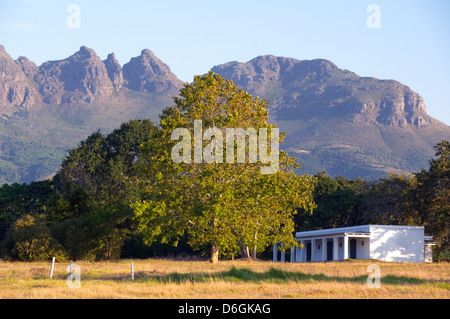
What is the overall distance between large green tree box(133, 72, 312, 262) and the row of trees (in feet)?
0.26

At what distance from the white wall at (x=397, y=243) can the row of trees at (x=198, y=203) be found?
4496 millimetres

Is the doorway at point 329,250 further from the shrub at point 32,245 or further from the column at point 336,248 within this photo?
the shrub at point 32,245

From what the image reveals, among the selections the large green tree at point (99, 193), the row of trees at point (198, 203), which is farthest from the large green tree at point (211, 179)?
the large green tree at point (99, 193)

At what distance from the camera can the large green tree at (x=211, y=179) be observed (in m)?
40.9

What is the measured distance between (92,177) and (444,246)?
48.3 m

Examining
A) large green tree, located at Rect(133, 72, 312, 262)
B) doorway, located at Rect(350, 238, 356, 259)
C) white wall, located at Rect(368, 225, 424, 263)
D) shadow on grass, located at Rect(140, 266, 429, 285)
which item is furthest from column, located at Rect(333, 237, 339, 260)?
shadow on grass, located at Rect(140, 266, 429, 285)

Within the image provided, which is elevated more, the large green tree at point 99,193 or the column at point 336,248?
the large green tree at point 99,193

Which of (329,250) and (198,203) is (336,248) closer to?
(329,250)

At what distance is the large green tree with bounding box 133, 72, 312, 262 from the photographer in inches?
1612

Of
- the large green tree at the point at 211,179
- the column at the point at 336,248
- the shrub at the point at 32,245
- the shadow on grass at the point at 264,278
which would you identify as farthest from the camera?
the column at the point at 336,248

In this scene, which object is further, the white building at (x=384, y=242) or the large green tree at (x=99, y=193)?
the white building at (x=384, y=242)

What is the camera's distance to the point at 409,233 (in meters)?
66.2
